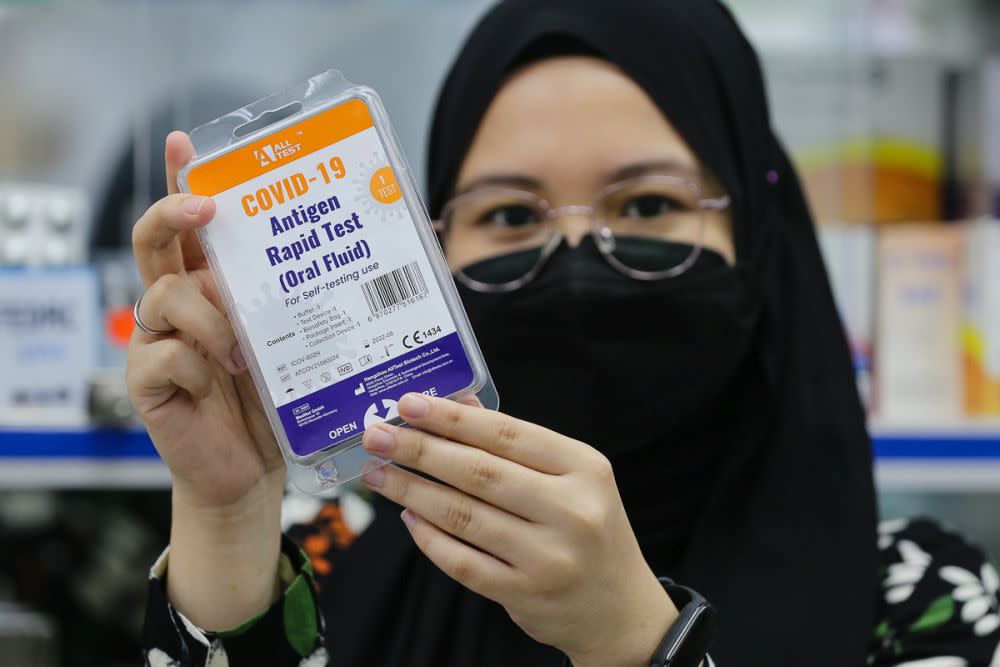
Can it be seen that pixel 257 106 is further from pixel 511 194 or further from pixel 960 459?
pixel 960 459

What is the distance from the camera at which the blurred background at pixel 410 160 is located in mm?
1357

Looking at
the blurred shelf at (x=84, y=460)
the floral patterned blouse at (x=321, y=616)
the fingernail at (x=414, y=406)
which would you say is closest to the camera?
the fingernail at (x=414, y=406)

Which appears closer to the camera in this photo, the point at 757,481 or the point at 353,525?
the point at 757,481

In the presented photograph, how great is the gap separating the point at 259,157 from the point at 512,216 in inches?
15.7

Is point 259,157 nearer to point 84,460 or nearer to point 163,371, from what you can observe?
point 163,371

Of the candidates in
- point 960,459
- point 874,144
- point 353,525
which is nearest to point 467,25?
point 874,144

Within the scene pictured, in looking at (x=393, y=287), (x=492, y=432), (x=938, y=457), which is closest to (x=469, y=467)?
(x=492, y=432)

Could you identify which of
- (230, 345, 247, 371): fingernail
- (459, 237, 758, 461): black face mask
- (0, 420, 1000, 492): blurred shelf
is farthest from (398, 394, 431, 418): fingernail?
(0, 420, 1000, 492): blurred shelf

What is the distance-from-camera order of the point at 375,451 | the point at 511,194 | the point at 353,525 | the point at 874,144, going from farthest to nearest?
1. the point at 874,144
2. the point at 353,525
3. the point at 511,194
4. the point at 375,451

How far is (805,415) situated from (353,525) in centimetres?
58

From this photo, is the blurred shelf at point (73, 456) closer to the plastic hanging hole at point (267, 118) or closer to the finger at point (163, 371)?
the finger at point (163, 371)

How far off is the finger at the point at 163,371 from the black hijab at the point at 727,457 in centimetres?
39

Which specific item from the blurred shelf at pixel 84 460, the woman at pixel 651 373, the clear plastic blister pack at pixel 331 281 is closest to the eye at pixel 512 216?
the woman at pixel 651 373

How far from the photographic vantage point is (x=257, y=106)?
0.69m
